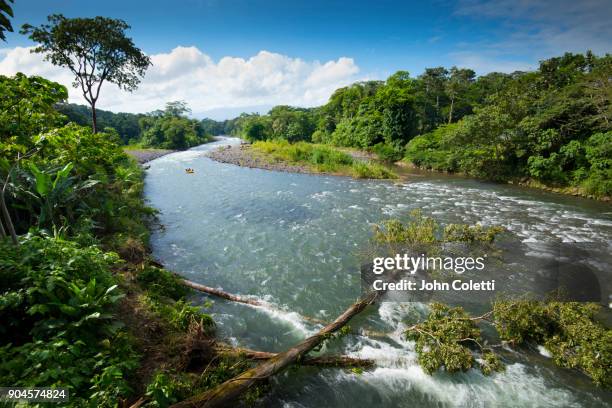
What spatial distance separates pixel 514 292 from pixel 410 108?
37329 millimetres

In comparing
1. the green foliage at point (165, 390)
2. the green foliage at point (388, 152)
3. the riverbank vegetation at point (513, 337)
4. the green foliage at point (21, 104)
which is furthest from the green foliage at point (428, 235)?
the green foliage at point (388, 152)

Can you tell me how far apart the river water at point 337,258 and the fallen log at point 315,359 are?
0.14m

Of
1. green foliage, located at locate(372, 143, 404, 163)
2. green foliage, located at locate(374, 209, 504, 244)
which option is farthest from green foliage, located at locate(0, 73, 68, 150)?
green foliage, located at locate(372, 143, 404, 163)

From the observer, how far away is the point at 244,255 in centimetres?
1074

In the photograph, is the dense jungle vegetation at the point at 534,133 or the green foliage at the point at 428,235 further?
the dense jungle vegetation at the point at 534,133

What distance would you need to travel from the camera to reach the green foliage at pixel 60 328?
3.44 metres

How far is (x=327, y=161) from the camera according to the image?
101ft

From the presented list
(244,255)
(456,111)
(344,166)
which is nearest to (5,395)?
(244,255)

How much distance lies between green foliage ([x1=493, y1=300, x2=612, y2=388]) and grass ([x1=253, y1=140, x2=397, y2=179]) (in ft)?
65.9

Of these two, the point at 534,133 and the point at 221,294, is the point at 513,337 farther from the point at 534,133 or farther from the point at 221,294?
the point at 534,133

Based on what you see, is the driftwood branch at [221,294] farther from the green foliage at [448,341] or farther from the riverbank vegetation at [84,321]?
the green foliage at [448,341]

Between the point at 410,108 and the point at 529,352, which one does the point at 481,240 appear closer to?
the point at 529,352

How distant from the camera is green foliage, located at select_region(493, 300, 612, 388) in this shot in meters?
5.10

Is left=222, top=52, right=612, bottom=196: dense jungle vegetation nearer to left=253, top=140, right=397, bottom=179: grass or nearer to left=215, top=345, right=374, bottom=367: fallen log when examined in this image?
left=253, top=140, right=397, bottom=179: grass
